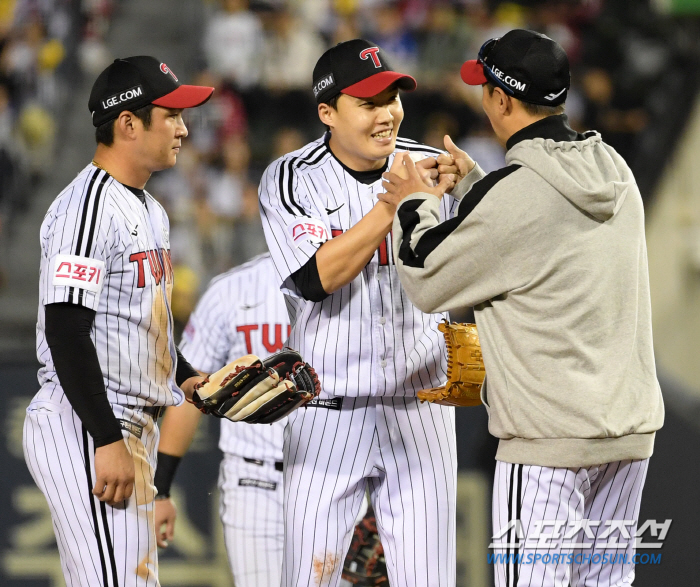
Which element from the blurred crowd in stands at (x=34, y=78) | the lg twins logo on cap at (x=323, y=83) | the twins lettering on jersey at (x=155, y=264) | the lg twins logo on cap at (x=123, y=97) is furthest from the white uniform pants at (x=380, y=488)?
the blurred crowd in stands at (x=34, y=78)

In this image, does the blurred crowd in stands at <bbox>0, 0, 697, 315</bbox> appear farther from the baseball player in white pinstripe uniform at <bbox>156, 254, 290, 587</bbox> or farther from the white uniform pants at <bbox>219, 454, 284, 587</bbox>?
the white uniform pants at <bbox>219, 454, 284, 587</bbox>

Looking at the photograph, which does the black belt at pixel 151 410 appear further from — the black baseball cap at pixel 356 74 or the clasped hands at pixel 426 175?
the black baseball cap at pixel 356 74

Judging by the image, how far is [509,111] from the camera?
277cm

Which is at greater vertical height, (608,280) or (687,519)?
(608,280)

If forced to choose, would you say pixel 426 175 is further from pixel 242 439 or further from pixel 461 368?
pixel 242 439

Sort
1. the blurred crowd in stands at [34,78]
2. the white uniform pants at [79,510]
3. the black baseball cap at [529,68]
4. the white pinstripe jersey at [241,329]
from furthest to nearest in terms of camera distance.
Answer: the blurred crowd in stands at [34,78]
the white pinstripe jersey at [241,329]
the white uniform pants at [79,510]
the black baseball cap at [529,68]

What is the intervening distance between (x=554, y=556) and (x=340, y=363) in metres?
0.88

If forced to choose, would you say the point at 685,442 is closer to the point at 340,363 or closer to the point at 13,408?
the point at 340,363

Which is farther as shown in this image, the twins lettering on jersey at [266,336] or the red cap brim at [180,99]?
the twins lettering on jersey at [266,336]

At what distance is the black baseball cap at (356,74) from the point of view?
306 cm

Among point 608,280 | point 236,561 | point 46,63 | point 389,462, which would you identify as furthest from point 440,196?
point 46,63

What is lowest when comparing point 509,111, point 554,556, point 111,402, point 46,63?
point 554,556

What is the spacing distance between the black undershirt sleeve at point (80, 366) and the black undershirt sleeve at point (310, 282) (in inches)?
24.6

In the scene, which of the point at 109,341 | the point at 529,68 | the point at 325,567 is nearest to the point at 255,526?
the point at 325,567
